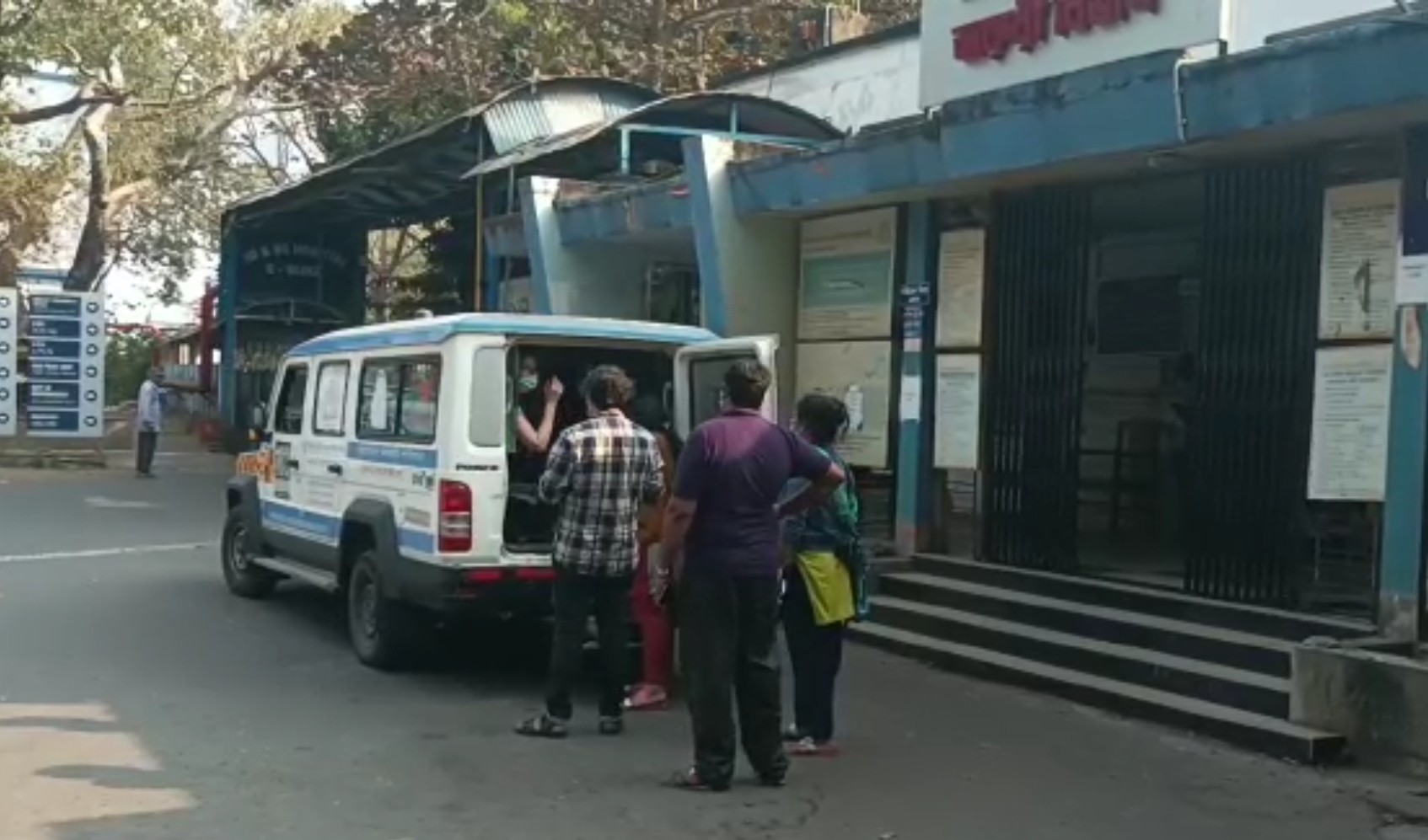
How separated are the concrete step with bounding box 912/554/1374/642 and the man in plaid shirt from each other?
324cm

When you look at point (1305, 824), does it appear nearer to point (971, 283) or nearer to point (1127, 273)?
point (971, 283)

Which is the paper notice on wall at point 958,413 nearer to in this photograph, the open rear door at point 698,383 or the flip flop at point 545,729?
the open rear door at point 698,383

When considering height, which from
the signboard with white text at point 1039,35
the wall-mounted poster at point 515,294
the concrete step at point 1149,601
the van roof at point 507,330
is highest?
the signboard with white text at point 1039,35

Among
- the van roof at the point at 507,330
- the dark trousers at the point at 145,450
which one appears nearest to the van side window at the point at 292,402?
the van roof at the point at 507,330

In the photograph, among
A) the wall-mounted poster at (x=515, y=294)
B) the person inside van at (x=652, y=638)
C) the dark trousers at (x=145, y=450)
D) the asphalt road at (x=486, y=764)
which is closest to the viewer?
the asphalt road at (x=486, y=764)

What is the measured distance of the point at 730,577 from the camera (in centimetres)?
649

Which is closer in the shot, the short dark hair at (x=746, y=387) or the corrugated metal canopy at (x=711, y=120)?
the short dark hair at (x=746, y=387)

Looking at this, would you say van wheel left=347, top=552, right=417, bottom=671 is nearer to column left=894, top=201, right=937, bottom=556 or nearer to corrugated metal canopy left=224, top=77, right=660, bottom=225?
column left=894, top=201, right=937, bottom=556

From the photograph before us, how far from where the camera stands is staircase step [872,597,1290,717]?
7941mm

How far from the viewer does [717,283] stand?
12.8 m

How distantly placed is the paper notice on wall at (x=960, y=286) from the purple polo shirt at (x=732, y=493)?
15.5ft

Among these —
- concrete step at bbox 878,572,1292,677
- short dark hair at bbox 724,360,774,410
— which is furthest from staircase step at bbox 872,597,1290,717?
short dark hair at bbox 724,360,774,410

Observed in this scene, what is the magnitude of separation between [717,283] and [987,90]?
9.61ft

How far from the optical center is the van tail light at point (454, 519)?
8203 mm
